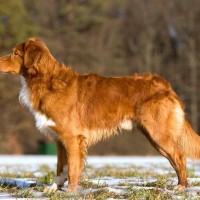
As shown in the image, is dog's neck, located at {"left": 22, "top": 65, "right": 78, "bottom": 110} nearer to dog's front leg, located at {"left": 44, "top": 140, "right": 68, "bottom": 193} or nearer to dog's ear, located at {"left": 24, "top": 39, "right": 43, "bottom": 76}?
dog's ear, located at {"left": 24, "top": 39, "right": 43, "bottom": 76}

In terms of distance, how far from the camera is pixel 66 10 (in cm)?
3609

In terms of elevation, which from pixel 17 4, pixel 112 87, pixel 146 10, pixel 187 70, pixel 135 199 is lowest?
pixel 135 199

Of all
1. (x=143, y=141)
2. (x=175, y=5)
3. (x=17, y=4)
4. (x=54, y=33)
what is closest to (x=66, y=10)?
(x=54, y=33)

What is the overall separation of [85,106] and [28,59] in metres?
1.02

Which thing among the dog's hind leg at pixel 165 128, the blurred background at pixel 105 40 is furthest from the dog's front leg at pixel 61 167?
the blurred background at pixel 105 40

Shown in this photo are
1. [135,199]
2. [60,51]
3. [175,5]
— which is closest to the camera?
[135,199]

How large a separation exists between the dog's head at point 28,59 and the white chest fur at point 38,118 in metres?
0.21

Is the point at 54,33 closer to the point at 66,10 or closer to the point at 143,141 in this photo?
the point at 66,10

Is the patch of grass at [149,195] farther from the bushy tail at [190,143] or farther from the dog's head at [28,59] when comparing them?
the dog's head at [28,59]

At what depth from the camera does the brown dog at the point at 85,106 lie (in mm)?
6723

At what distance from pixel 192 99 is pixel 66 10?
11.4 metres

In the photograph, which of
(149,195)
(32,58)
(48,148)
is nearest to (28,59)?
(32,58)

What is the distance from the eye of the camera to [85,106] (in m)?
6.91

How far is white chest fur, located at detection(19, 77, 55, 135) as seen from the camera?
6699 mm
